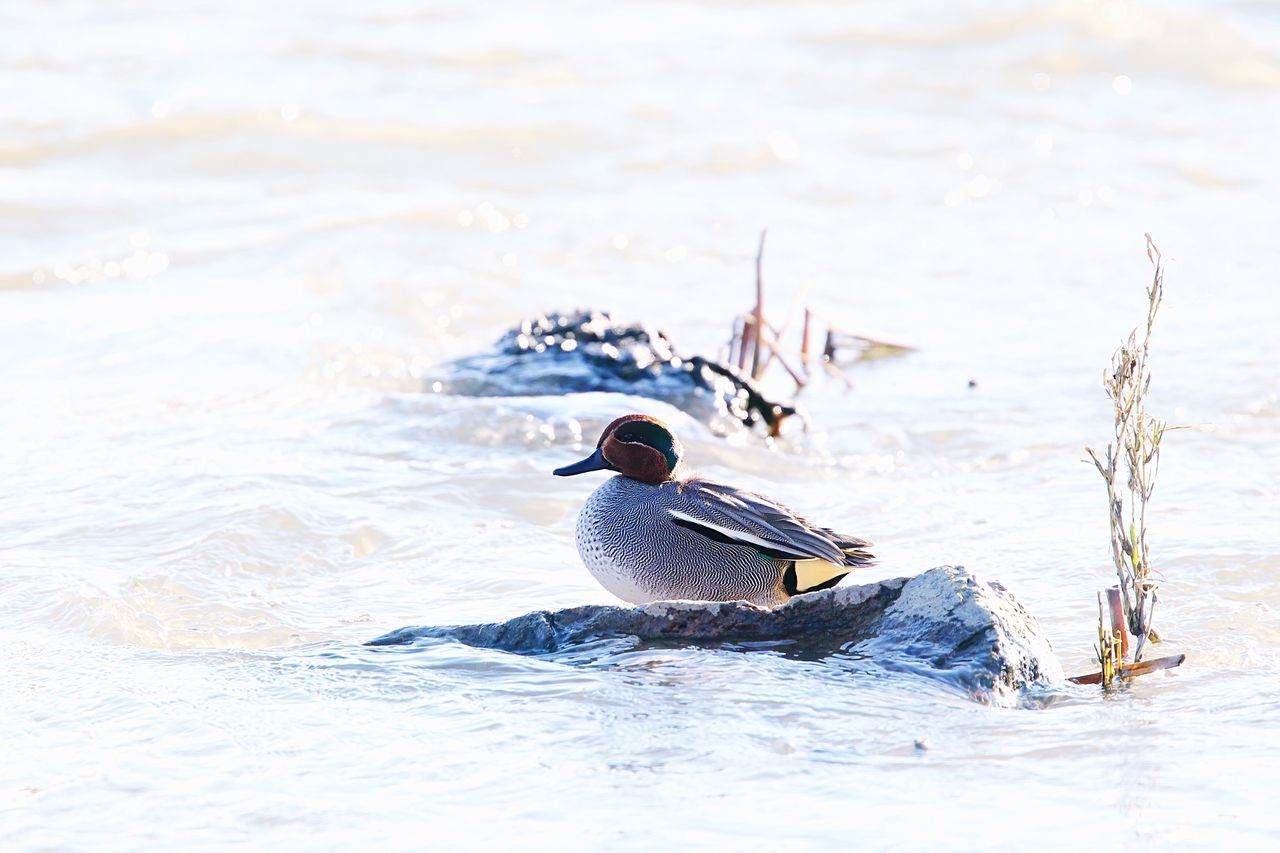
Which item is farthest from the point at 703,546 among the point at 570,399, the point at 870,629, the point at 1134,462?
the point at 570,399

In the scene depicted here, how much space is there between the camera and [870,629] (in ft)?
14.4

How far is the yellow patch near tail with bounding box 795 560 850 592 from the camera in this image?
4.94 meters

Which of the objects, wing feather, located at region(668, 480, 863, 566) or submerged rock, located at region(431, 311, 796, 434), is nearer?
wing feather, located at region(668, 480, 863, 566)

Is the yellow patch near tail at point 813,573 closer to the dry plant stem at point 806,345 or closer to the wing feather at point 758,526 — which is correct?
the wing feather at point 758,526

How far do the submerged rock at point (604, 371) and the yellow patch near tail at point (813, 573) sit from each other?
3.00 m

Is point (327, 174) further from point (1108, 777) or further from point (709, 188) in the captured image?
point (1108, 777)

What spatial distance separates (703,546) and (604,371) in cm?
361

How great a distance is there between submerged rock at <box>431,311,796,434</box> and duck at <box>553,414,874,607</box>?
3.00m

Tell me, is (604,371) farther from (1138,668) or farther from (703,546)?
(1138,668)

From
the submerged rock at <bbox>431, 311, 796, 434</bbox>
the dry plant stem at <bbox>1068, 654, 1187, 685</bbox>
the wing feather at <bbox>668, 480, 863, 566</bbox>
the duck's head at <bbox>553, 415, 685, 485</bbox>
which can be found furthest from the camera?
the submerged rock at <bbox>431, 311, 796, 434</bbox>

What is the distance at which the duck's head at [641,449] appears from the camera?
5.09 metres

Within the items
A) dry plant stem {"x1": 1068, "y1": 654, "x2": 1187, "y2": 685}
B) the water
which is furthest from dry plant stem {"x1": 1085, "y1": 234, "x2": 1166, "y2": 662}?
the water

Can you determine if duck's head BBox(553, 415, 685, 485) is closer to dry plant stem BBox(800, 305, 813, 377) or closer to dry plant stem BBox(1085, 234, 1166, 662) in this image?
dry plant stem BBox(1085, 234, 1166, 662)

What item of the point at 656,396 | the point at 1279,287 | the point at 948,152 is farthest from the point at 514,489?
the point at 948,152
